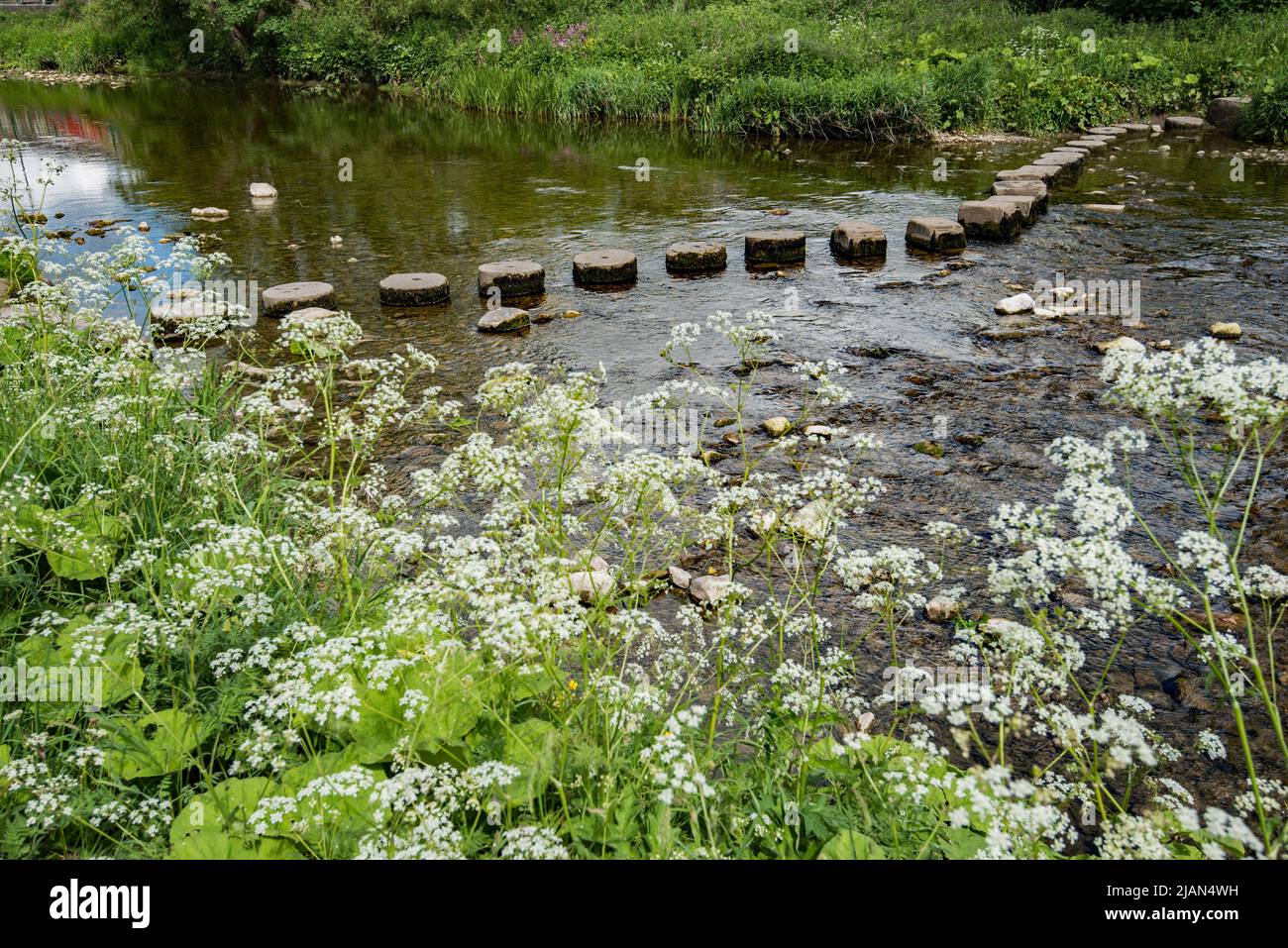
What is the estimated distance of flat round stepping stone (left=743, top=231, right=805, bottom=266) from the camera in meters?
7.75

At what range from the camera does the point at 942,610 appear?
11.3 ft

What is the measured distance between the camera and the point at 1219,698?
2.97 meters

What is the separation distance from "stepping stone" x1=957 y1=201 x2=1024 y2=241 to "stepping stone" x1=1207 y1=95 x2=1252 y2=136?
7.21 metres

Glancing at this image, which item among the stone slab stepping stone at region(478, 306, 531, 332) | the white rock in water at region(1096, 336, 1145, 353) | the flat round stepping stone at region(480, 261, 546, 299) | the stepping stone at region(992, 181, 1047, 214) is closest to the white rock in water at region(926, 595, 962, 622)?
the white rock in water at region(1096, 336, 1145, 353)

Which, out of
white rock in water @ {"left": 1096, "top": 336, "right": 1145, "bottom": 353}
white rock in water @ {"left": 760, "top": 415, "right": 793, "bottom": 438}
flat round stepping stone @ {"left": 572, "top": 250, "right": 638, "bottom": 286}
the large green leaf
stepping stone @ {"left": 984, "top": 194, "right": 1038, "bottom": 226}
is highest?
stepping stone @ {"left": 984, "top": 194, "right": 1038, "bottom": 226}

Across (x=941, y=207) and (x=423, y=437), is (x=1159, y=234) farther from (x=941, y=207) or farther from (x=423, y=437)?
(x=423, y=437)

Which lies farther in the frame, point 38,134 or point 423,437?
point 38,134

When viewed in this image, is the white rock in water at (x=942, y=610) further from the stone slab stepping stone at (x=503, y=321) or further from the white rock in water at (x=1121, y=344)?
the stone slab stepping stone at (x=503, y=321)

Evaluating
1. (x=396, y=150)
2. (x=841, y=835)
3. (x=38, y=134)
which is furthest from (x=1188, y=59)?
(x=38, y=134)

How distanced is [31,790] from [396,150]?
12.7 metres

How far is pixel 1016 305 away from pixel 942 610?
3.87 meters

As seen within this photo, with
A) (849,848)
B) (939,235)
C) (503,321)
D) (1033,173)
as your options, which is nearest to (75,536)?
(849,848)

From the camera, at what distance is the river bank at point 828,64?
13.2 metres

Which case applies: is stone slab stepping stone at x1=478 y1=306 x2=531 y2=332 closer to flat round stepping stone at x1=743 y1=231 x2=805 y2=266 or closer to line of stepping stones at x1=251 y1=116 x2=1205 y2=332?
line of stepping stones at x1=251 y1=116 x2=1205 y2=332
